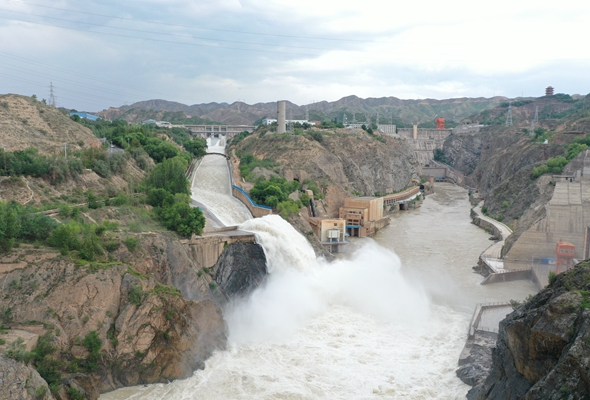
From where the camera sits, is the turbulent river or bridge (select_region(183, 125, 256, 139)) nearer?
the turbulent river

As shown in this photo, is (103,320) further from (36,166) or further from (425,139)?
(425,139)

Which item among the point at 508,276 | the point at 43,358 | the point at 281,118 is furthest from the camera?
the point at 281,118

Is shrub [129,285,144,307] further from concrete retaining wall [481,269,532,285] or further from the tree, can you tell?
concrete retaining wall [481,269,532,285]

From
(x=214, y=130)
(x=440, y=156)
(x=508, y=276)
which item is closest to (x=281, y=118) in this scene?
(x=214, y=130)

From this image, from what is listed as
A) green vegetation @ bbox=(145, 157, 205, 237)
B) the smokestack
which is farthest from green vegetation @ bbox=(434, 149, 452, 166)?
green vegetation @ bbox=(145, 157, 205, 237)

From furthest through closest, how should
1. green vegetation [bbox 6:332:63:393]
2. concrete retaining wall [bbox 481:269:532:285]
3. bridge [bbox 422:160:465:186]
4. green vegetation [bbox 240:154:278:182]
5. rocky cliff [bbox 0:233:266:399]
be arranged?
bridge [bbox 422:160:465:186]
green vegetation [bbox 240:154:278:182]
concrete retaining wall [bbox 481:269:532:285]
rocky cliff [bbox 0:233:266:399]
green vegetation [bbox 6:332:63:393]

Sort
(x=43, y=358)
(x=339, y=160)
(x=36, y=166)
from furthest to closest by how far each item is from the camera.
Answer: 1. (x=339, y=160)
2. (x=36, y=166)
3. (x=43, y=358)
